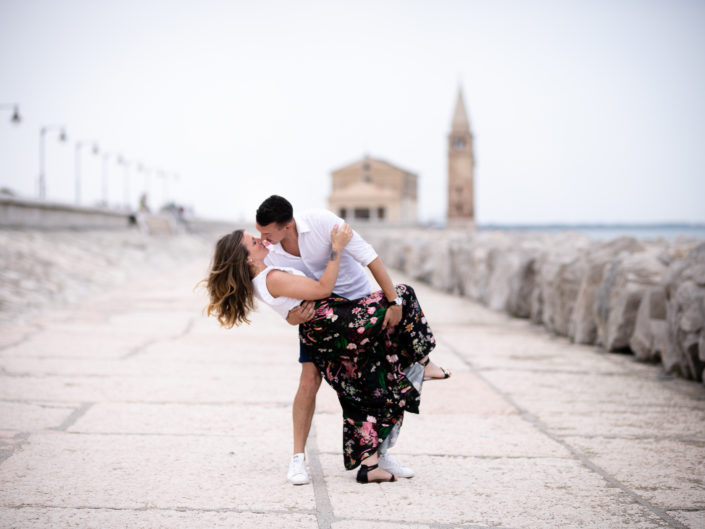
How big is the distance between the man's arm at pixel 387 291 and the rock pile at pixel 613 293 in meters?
2.87

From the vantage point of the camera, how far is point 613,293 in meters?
6.80

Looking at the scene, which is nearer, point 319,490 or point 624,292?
point 319,490

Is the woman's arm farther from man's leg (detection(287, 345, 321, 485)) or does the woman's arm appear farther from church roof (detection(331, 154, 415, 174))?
church roof (detection(331, 154, 415, 174))

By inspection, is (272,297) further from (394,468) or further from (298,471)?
(394,468)

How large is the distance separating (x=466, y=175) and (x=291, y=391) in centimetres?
6807

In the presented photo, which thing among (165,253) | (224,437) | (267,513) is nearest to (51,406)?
(224,437)

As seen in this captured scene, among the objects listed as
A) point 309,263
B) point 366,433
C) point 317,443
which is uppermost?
point 309,263

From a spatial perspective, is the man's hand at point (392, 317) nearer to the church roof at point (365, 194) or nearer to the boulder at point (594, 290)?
the boulder at point (594, 290)

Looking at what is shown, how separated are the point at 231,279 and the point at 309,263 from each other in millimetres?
365

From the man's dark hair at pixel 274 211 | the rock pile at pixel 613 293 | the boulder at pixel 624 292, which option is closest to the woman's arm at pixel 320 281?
the man's dark hair at pixel 274 211

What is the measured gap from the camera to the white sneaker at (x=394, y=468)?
3.47m

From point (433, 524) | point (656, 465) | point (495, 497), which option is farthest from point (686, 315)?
point (433, 524)

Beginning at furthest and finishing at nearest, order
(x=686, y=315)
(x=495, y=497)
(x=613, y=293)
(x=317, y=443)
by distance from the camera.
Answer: (x=613, y=293) < (x=686, y=315) < (x=317, y=443) < (x=495, y=497)

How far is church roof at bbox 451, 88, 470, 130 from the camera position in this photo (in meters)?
70.3
